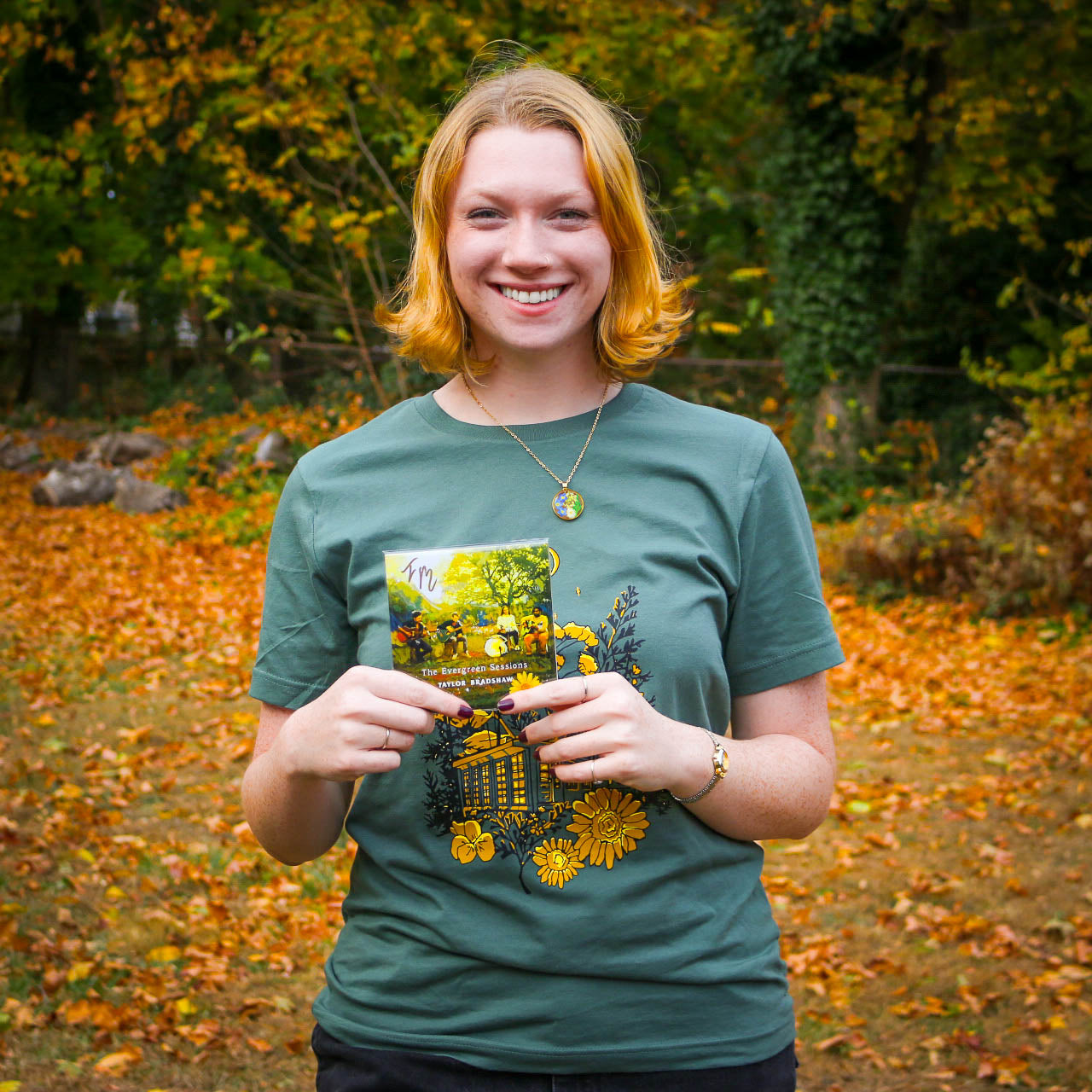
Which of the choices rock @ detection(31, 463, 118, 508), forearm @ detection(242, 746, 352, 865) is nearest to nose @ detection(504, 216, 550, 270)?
forearm @ detection(242, 746, 352, 865)

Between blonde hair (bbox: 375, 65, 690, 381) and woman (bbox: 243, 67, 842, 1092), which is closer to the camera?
woman (bbox: 243, 67, 842, 1092)

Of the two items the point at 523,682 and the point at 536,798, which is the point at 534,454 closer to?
the point at 523,682

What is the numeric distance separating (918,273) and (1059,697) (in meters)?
8.08

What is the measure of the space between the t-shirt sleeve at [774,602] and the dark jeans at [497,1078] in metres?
0.52

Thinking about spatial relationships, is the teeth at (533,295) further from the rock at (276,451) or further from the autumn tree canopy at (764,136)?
the rock at (276,451)

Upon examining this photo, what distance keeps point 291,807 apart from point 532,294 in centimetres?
80

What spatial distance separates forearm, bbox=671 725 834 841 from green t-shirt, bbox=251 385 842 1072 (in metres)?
0.04

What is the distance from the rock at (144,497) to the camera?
1341cm

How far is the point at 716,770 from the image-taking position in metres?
1.55

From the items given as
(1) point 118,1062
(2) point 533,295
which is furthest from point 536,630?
(1) point 118,1062

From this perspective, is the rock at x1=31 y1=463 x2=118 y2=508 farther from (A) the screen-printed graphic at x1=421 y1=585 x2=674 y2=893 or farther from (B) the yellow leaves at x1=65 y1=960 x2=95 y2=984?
(A) the screen-printed graphic at x1=421 y1=585 x2=674 y2=893

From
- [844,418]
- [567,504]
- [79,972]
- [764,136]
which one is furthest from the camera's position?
[764,136]

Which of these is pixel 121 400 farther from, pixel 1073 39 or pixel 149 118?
pixel 1073 39

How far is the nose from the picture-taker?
1.65 metres
